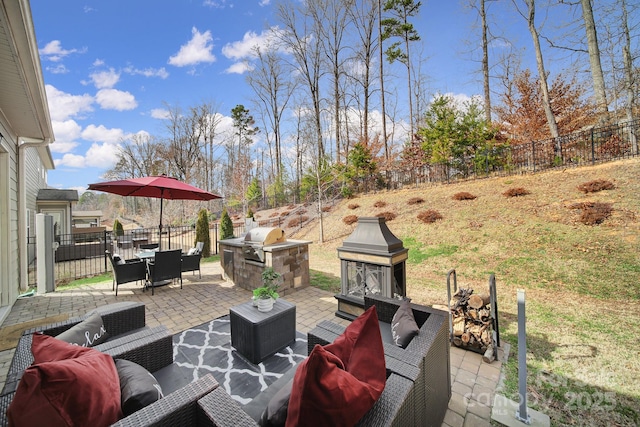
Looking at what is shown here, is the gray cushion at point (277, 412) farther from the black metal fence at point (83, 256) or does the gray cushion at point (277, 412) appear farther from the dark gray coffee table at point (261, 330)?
the black metal fence at point (83, 256)

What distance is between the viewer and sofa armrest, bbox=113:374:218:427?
1.16 metres

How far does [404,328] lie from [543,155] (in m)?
11.7

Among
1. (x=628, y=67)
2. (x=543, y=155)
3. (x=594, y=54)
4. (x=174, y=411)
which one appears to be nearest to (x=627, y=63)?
(x=628, y=67)

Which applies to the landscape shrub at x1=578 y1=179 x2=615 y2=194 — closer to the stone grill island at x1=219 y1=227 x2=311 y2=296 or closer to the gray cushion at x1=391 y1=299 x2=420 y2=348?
the stone grill island at x1=219 y1=227 x2=311 y2=296

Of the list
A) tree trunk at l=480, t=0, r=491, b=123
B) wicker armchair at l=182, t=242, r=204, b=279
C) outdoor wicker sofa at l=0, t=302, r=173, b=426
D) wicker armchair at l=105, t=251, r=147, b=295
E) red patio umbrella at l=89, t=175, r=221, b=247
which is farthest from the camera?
tree trunk at l=480, t=0, r=491, b=123

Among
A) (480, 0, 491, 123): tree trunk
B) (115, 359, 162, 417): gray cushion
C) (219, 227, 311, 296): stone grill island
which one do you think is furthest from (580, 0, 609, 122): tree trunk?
(115, 359, 162, 417): gray cushion

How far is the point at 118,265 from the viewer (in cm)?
500

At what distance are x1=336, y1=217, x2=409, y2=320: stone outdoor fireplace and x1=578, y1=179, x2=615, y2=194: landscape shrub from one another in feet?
23.8

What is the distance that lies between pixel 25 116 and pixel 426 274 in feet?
29.5

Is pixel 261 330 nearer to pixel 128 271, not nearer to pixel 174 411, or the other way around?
pixel 174 411

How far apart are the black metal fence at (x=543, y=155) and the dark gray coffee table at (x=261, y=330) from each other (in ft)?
36.3

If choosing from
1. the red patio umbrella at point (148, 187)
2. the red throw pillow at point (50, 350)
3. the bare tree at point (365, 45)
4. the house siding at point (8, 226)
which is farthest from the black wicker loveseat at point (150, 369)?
the bare tree at point (365, 45)

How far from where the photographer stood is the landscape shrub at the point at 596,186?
694 cm

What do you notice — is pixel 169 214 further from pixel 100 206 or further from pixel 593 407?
pixel 100 206
